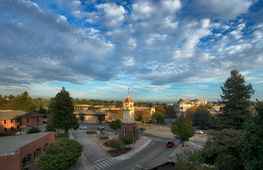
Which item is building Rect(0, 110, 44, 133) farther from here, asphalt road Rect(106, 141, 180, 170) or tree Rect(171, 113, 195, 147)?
tree Rect(171, 113, 195, 147)

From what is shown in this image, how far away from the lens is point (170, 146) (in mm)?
35719

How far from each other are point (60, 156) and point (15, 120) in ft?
120

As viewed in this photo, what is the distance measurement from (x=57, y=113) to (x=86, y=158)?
14.7 metres

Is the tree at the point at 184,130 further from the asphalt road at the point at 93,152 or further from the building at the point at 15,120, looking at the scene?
the building at the point at 15,120

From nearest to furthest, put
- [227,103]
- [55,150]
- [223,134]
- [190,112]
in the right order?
[223,134] < [55,150] < [227,103] < [190,112]

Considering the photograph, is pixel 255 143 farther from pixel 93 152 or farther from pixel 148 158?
pixel 93 152

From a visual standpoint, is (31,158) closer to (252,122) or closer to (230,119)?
(252,122)

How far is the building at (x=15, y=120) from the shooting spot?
41797 millimetres

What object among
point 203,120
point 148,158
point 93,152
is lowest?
point 148,158

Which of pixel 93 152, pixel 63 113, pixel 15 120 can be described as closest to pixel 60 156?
pixel 93 152

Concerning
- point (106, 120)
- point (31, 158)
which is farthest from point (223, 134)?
point (106, 120)

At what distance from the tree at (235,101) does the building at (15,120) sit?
5729 centimetres

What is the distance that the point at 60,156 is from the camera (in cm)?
2097

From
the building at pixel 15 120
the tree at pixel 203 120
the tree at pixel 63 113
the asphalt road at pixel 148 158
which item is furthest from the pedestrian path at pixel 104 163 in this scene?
the tree at pixel 203 120
